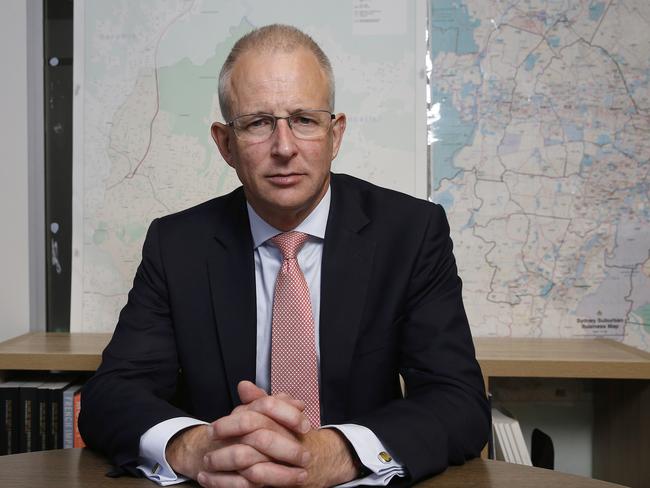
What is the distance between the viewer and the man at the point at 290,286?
54.4 inches

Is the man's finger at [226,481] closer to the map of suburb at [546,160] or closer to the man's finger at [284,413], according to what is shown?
the man's finger at [284,413]

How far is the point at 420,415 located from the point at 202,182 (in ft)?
4.78

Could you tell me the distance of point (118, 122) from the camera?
2.30 meters

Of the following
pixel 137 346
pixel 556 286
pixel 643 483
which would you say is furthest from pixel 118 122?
pixel 643 483

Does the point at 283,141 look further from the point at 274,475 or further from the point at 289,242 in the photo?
the point at 274,475

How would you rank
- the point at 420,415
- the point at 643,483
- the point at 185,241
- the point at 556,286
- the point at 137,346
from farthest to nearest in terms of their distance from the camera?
1. the point at 556,286
2. the point at 643,483
3. the point at 185,241
4. the point at 137,346
5. the point at 420,415

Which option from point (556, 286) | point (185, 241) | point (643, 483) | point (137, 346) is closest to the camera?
point (137, 346)

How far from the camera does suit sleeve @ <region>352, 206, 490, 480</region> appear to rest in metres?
1.00

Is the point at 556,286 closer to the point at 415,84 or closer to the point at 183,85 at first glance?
the point at 415,84

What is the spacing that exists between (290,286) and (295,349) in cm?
14

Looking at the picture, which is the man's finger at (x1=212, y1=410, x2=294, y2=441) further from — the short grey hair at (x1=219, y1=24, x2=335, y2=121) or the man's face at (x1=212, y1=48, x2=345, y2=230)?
the short grey hair at (x1=219, y1=24, x2=335, y2=121)

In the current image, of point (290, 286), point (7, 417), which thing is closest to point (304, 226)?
point (290, 286)

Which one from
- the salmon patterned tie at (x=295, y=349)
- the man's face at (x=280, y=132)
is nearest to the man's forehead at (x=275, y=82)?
the man's face at (x=280, y=132)

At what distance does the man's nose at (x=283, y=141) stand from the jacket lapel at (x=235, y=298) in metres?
0.25
